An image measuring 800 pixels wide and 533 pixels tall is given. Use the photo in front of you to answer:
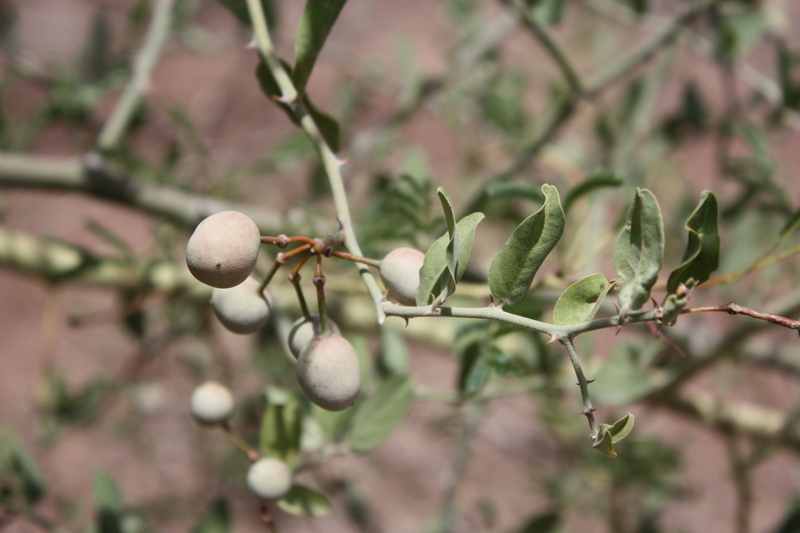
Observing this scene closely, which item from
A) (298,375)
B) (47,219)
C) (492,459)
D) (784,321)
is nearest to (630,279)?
(784,321)

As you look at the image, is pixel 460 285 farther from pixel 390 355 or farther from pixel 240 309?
pixel 240 309

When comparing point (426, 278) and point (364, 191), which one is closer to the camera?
point (426, 278)

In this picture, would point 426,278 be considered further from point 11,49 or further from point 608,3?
point 11,49

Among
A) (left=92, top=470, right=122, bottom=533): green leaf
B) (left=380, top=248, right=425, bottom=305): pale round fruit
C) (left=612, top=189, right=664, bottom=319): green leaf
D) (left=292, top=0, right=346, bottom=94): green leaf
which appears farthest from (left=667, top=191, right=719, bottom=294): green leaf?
(left=92, top=470, right=122, bottom=533): green leaf

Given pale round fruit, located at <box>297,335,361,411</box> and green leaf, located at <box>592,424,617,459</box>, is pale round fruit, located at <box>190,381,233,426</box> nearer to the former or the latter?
pale round fruit, located at <box>297,335,361,411</box>

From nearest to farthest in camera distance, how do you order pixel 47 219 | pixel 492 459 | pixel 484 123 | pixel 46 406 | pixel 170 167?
pixel 170 167, pixel 46 406, pixel 484 123, pixel 492 459, pixel 47 219

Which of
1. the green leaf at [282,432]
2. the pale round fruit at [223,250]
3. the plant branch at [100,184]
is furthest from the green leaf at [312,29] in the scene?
the plant branch at [100,184]
